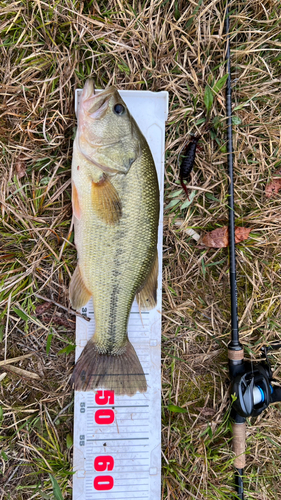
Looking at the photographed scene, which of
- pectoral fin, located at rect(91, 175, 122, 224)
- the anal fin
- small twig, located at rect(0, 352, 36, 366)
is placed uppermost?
pectoral fin, located at rect(91, 175, 122, 224)

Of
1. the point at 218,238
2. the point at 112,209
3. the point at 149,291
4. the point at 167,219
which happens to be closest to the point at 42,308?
the point at 149,291

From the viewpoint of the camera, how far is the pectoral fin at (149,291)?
2.08 meters

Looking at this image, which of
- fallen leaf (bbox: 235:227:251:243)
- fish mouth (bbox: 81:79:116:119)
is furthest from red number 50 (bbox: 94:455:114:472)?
fish mouth (bbox: 81:79:116:119)

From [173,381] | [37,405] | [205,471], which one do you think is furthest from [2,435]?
[205,471]

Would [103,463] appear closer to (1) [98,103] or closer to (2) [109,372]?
(2) [109,372]

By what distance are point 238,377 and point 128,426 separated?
86 cm

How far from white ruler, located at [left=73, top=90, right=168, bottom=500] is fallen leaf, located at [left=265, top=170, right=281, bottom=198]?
0.86 meters

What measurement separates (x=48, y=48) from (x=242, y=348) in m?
2.59

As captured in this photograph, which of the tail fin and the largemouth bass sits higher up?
the largemouth bass

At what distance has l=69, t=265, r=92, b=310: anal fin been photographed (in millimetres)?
2088

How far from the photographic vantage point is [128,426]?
88.7 inches

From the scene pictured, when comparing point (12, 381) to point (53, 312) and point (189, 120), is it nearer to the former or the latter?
point (53, 312)

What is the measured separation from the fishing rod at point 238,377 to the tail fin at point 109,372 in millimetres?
664

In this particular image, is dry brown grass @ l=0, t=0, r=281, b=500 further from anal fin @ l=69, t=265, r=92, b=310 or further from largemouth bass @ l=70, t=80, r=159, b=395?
largemouth bass @ l=70, t=80, r=159, b=395
